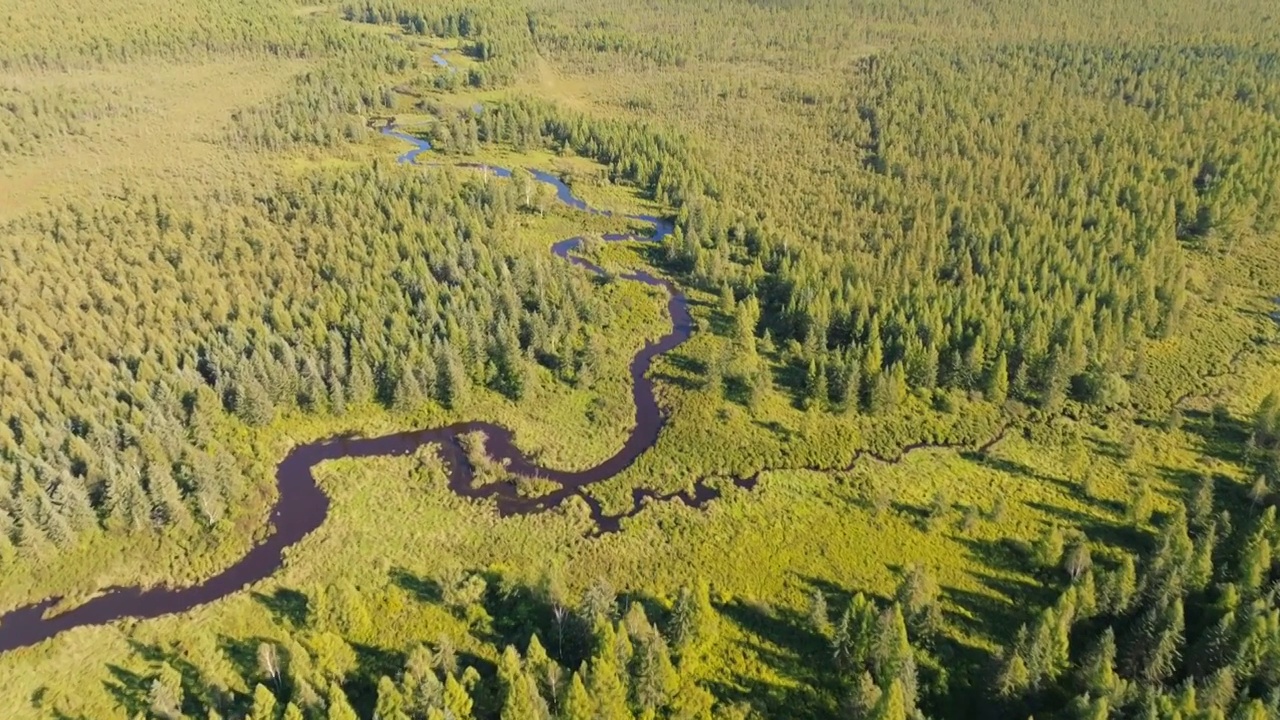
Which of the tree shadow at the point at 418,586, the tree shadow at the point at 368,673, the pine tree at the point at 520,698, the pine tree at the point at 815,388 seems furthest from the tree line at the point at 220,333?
the pine tree at the point at 520,698

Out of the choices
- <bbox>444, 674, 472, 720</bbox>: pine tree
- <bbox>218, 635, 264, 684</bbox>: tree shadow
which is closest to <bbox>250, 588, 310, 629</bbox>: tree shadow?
<bbox>218, 635, 264, 684</bbox>: tree shadow

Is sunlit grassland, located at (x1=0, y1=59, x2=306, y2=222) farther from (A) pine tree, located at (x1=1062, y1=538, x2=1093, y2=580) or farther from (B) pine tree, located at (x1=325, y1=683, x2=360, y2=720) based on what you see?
(A) pine tree, located at (x1=1062, y1=538, x2=1093, y2=580)

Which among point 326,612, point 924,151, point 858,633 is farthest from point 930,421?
point 924,151

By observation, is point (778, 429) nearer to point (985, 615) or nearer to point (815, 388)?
point (815, 388)

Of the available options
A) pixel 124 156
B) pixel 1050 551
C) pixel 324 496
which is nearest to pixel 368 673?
pixel 324 496

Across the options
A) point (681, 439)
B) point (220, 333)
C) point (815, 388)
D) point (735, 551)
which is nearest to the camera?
point (735, 551)

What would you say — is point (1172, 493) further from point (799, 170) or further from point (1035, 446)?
point (799, 170)
